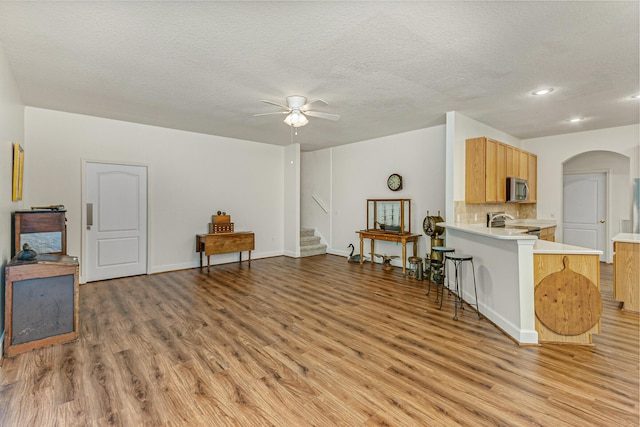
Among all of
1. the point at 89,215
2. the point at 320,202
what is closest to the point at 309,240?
the point at 320,202

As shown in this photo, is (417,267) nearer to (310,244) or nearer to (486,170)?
(486,170)

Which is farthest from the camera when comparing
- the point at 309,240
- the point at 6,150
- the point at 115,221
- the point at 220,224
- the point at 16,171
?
the point at 309,240

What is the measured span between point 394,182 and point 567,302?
12.2ft

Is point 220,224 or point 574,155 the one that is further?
point 220,224

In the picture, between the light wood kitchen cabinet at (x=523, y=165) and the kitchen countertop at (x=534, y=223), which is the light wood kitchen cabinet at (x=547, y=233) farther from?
the light wood kitchen cabinet at (x=523, y=165)

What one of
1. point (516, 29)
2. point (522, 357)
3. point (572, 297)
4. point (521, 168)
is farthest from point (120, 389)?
point (521, 168)

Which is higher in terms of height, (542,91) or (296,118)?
(542,91)

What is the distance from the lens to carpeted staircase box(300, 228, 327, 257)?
734 cm

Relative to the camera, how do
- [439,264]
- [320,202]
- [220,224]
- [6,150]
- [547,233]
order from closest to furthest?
[6,150]
[439,264]
[547,233]
[220,224]
[320,202]

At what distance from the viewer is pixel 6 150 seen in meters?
2.99

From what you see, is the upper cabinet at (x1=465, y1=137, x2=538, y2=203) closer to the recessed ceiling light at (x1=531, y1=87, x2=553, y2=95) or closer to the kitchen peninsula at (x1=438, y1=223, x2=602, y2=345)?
the recessed ceiling light at (x1=531, y1=87, x2=553, y2=95)

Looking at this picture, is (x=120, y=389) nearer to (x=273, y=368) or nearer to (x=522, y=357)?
(x=273, y=368)

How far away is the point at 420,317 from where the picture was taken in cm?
347

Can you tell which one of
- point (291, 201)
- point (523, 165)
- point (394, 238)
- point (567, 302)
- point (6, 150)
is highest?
point (523, 165)
